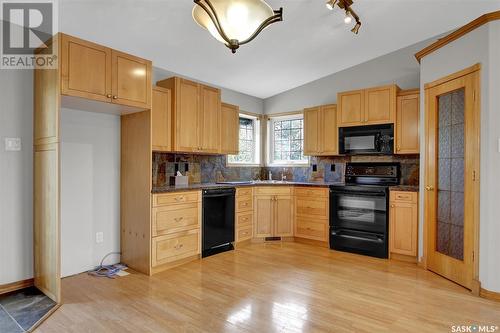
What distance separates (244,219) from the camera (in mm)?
4438

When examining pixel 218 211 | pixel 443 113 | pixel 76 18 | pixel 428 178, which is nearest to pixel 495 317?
pixel 428 178

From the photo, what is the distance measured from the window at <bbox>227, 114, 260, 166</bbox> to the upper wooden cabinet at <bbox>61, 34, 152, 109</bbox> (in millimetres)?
2496

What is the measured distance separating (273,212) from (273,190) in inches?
13.3

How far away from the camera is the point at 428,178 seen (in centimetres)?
341

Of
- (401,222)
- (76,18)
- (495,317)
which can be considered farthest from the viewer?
(401,222)

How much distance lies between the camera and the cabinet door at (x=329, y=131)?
4.64m

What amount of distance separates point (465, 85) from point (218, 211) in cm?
306

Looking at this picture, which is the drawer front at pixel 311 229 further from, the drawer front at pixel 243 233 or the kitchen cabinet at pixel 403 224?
the kitchen cabinet at pixel 403 224

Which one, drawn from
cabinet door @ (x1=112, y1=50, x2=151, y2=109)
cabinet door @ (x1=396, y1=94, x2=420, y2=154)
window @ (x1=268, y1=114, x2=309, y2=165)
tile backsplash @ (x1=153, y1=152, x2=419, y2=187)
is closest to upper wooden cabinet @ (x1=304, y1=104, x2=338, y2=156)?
tile backsplash @ (x1=153, y1=152, x2=419, y2=187)

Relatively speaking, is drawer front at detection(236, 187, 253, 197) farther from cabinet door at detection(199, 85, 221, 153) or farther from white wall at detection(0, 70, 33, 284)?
white wall at detection(0, 70, 33, 284)

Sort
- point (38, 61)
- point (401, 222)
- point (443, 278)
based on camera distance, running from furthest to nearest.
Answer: point (401, 222) → point (443, 278) → point (38, 61)

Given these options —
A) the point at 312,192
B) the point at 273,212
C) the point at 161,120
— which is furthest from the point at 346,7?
the point at 273,212

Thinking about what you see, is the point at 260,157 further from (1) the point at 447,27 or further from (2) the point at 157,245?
(1) the point at 447,27

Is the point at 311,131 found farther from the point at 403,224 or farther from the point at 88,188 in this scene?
the point at 88,188
